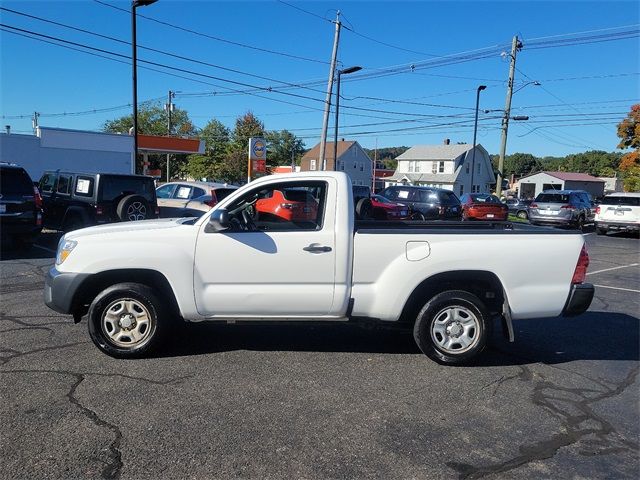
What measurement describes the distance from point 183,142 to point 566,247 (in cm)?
3622

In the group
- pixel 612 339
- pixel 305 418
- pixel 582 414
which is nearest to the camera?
pixel 305 418

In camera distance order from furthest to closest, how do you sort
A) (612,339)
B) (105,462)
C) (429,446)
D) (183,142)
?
(183,142)
(612,339)
(429,446)
(105,462)

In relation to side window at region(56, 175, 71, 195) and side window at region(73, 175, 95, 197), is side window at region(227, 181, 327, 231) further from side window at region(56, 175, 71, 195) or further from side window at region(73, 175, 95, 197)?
side window at region(56, 175, 71, 195)

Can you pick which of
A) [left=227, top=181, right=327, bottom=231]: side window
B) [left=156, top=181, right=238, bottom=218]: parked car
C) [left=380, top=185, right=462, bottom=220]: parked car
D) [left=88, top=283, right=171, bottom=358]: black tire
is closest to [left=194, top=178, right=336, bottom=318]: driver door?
[left=227, top=181, right=327, bottom=231]: side window

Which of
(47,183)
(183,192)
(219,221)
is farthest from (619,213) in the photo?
(219,221)

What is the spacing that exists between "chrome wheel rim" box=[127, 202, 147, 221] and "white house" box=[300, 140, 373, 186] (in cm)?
6250

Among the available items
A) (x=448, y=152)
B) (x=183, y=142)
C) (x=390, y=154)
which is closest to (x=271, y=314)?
(x=183, y=142)

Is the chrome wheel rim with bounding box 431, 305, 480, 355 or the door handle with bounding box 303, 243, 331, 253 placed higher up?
the door handle with bounding box 303, 243, 331, 253

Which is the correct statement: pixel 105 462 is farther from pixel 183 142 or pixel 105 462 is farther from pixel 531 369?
pixel 183 142

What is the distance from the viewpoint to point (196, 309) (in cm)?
493

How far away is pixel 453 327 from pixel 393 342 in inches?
39.0

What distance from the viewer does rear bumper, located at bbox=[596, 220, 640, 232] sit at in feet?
64.7

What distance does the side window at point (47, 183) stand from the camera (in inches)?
537

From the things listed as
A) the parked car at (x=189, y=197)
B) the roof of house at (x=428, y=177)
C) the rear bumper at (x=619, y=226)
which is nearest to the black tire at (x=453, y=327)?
the parked car at (x=189, y=197)
